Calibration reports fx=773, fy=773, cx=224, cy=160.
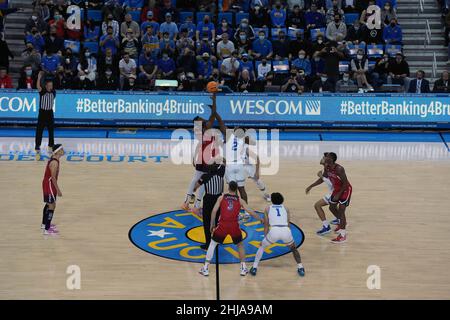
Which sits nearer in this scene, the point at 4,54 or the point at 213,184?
the point at 213,184

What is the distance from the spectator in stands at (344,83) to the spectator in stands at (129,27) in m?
7.25

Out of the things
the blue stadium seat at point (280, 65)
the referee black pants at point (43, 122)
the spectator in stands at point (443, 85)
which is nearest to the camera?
the referee black pants at point (43, 122)

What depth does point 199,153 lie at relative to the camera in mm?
15078

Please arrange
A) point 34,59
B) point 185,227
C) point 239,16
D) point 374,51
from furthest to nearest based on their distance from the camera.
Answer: point 239,16 < point 374,51 < point 34,59 < point 185,227

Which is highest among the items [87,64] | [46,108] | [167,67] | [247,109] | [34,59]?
[34,59]

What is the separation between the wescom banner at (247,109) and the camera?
78.2 feet

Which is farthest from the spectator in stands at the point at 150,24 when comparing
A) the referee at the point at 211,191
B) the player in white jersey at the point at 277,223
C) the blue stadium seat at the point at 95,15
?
the player in white jersey at the point at 277,223

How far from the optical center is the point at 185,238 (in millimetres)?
14367

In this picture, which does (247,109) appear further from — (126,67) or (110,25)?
(110,25)

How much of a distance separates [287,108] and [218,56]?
3660mm

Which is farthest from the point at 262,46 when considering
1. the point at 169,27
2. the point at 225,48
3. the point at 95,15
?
the point at 95,15

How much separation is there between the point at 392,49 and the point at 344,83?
303 cm

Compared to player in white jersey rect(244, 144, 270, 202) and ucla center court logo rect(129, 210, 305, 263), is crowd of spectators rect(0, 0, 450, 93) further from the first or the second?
ucla center court logo rect(129, 210, 305, 263)

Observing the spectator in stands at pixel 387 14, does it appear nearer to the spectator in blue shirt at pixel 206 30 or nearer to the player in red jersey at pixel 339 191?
the spectator in blue shirt at pixel 206 30
